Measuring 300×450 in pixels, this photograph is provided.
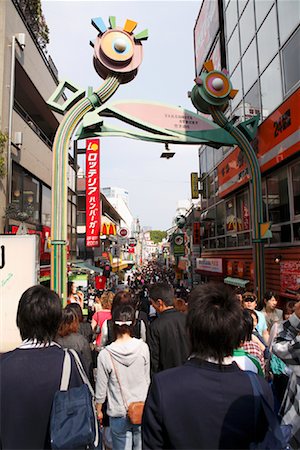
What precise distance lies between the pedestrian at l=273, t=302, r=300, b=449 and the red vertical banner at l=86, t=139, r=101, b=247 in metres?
14.6

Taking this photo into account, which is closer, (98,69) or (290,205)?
(290,205)

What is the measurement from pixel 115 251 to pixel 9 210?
26316mm

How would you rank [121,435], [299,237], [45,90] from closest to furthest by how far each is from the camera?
1. [121,435]
2. [299,237]
3. [45,90]

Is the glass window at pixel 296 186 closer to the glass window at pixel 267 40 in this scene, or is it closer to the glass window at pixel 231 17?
the glass window at pixel 267 40

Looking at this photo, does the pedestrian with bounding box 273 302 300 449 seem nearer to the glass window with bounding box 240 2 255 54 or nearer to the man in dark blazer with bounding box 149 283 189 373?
the man in dark blazer with bounding box 149 283 189 373

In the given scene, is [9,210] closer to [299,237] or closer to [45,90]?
[45,90]

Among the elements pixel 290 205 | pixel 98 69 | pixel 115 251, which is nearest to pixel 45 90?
pixel 98 69

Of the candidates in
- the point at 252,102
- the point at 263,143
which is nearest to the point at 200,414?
the point at 263,143

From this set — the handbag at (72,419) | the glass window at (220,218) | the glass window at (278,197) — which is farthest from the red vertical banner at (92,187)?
the handbag at (72,419)

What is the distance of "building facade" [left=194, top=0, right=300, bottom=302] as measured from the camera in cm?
948

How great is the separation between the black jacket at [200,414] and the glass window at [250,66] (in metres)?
12.9

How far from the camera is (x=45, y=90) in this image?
14.1 meters

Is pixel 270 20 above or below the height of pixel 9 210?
above

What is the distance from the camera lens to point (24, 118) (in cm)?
1203
